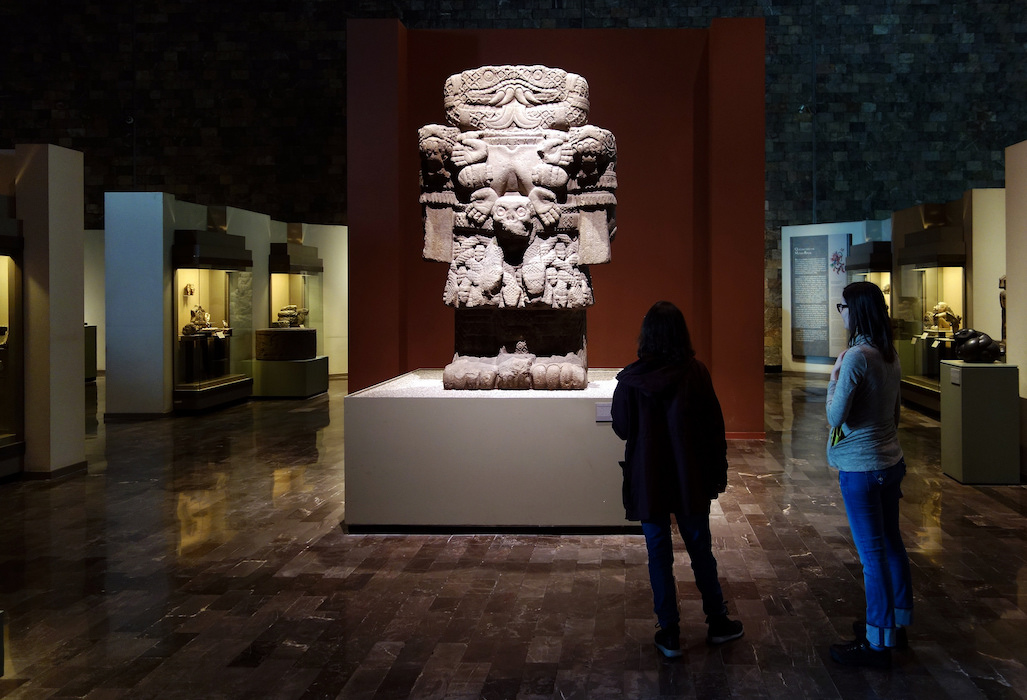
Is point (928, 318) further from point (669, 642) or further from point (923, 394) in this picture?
point (669, 642)

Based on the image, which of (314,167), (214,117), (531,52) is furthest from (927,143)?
(214,117)

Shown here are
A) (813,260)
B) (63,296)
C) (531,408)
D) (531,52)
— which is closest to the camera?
(531,408)

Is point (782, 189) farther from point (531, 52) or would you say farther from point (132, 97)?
point (132, 97)

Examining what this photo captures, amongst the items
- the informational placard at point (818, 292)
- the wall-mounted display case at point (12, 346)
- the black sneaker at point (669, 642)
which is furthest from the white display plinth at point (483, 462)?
the informational placard at point (818, 292)

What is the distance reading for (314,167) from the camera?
56.3 feet

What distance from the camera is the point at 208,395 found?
433 inches

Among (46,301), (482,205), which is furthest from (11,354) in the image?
(482,205)

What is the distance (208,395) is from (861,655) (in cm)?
941

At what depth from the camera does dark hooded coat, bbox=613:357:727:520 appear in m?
3.43

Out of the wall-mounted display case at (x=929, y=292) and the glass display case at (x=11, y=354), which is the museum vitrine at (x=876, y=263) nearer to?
the wall-mounted display case at (x=929, y=292)

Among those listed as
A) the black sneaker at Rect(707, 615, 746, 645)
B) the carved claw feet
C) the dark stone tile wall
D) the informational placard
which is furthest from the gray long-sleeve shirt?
the dark stone tile wall

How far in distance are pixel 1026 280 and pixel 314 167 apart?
13.8 metres

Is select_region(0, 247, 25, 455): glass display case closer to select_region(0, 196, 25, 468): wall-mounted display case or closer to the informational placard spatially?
select_region(0, 196, 25, 468): wall-mounted display case

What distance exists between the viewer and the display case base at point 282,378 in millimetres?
12422
